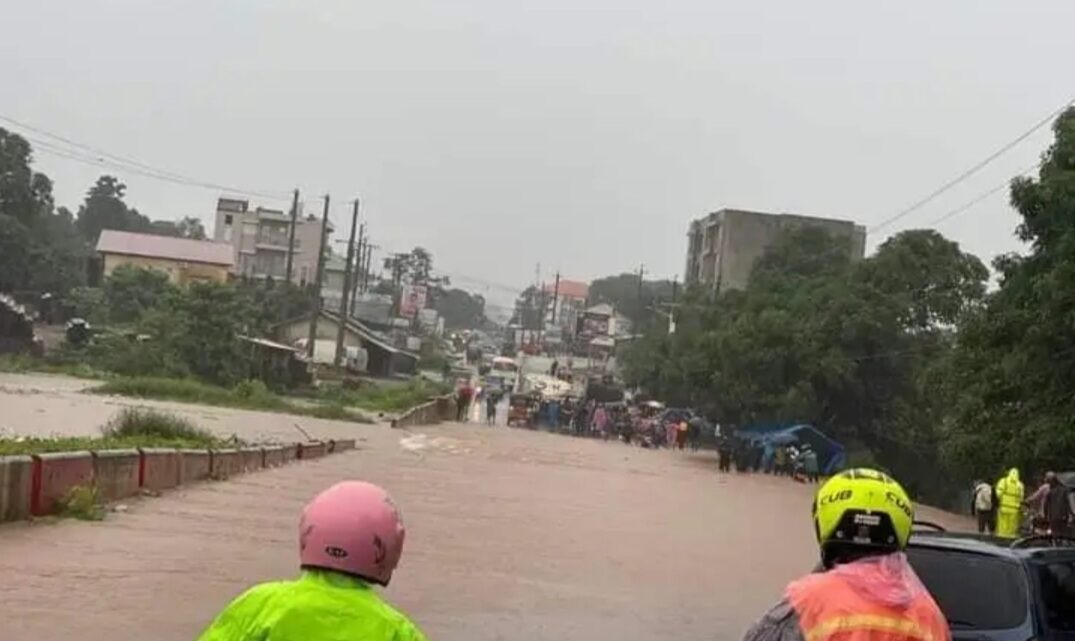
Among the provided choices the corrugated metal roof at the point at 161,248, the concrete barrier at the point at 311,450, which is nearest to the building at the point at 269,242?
the corrugated metal roof at the point at 161,248

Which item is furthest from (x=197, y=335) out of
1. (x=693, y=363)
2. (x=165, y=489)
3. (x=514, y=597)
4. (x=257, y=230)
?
(x=257, y=230)

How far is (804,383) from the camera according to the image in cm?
5225

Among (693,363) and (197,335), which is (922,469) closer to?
(693,363)

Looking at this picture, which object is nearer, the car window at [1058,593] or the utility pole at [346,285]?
the car window at [1058,593]

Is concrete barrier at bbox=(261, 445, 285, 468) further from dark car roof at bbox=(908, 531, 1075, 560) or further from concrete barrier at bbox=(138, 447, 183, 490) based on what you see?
dark car roof at bbox=(908, 531, 1075, 560)

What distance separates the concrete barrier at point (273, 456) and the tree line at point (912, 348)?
12.0 m

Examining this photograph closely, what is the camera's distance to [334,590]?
11.2ft

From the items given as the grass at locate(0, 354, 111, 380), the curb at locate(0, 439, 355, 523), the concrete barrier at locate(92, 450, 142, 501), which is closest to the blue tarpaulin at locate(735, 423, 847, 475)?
the curb at locate(0, 439, 355, 523)

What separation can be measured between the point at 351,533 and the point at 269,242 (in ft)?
392

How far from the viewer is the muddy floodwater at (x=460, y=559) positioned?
1231 cm

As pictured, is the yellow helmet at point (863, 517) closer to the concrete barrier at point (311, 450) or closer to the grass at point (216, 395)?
the concrete barrier at point (311, 450)

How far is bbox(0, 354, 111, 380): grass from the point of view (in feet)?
192

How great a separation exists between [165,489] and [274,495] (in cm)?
200

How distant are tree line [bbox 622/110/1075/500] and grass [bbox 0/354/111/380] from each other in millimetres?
22697
